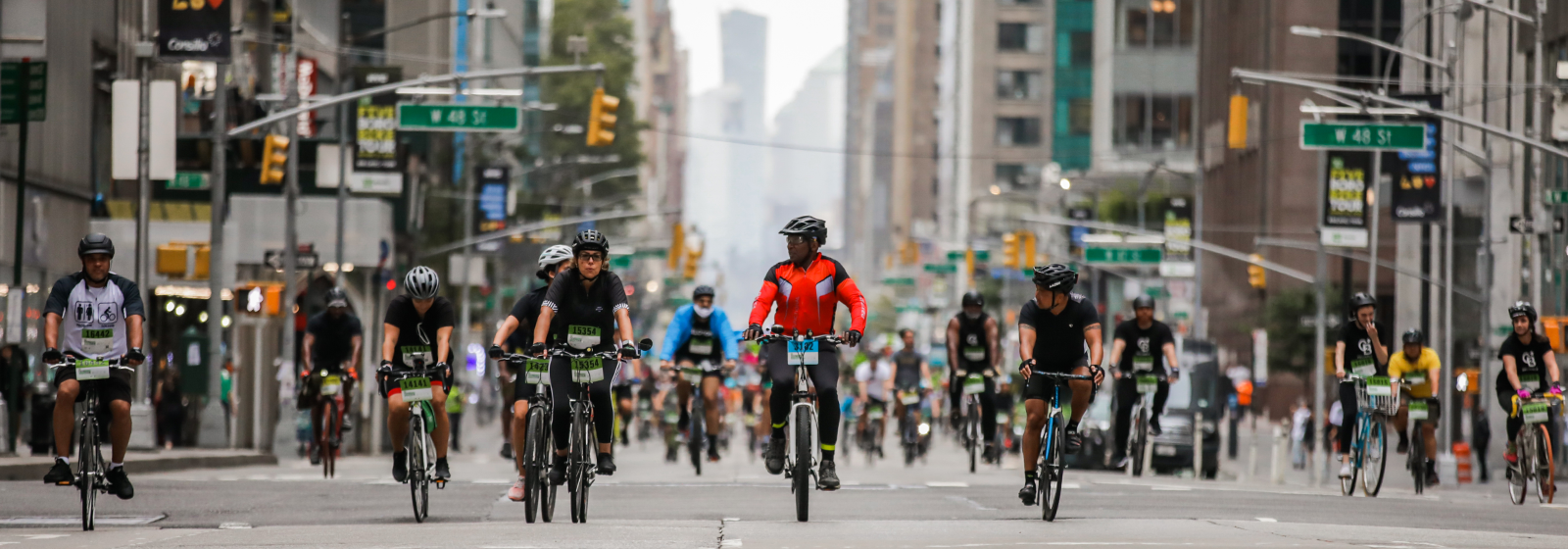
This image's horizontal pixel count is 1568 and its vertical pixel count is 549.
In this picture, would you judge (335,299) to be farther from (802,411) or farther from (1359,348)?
(1359,348)

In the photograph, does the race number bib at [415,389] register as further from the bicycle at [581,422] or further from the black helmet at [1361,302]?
the black helmet at [1361,302]

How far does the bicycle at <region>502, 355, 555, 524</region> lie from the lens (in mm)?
13133

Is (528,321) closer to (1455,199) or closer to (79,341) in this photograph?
(79,341)

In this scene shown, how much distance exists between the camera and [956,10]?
146375 mm

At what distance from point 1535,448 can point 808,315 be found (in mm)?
9328

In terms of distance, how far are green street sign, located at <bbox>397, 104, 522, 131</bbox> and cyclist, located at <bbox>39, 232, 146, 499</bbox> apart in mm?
18280

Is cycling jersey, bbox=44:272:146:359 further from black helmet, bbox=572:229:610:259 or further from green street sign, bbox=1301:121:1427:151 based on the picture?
green street sign, bbox=1301:121:1427:151

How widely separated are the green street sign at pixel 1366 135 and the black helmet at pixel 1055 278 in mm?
17883

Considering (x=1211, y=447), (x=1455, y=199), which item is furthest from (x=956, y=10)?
(x=1211, y=447)

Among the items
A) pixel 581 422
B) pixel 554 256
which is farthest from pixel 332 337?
pixel 581 422

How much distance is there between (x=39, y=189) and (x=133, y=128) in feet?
24.5

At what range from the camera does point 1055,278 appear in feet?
47.4

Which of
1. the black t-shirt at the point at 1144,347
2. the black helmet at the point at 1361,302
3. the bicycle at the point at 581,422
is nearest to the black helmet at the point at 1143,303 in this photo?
the black t-shirt at the point at 1144,347

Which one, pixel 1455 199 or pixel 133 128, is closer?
pixel 133 128
